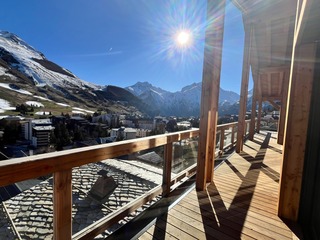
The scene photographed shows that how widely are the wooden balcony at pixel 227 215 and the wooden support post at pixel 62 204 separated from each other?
1.86 feet

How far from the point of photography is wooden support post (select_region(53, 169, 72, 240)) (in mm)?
1286

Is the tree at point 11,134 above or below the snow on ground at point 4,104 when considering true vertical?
below

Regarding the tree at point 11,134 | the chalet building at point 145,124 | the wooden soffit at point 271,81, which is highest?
the wooden soffit at point 271,81

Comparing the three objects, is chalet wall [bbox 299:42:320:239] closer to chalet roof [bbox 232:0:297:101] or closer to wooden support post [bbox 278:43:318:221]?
wooden support post [bbox 278:43:318:221]

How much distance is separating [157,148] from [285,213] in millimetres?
1675

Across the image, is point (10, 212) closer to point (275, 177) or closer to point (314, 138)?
point (314, 138)

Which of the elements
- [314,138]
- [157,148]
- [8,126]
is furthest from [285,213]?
[8,126]

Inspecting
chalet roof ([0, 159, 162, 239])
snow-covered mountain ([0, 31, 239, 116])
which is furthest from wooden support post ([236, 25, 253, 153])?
snow-covered mountain ([0, 31, 239, 116])

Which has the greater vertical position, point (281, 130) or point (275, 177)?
point (281, 130)

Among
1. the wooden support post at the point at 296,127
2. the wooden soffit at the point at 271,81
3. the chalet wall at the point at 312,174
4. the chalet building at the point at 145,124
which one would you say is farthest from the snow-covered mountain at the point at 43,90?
the chalet wall at the point at 312,174

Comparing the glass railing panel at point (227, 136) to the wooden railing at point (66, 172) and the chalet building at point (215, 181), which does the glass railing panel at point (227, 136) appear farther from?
the wooden railing at point (66, 172)

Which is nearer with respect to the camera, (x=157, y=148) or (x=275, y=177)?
(x=157, y=148)

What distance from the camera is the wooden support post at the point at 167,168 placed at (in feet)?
8.35

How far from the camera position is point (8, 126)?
24.5m
